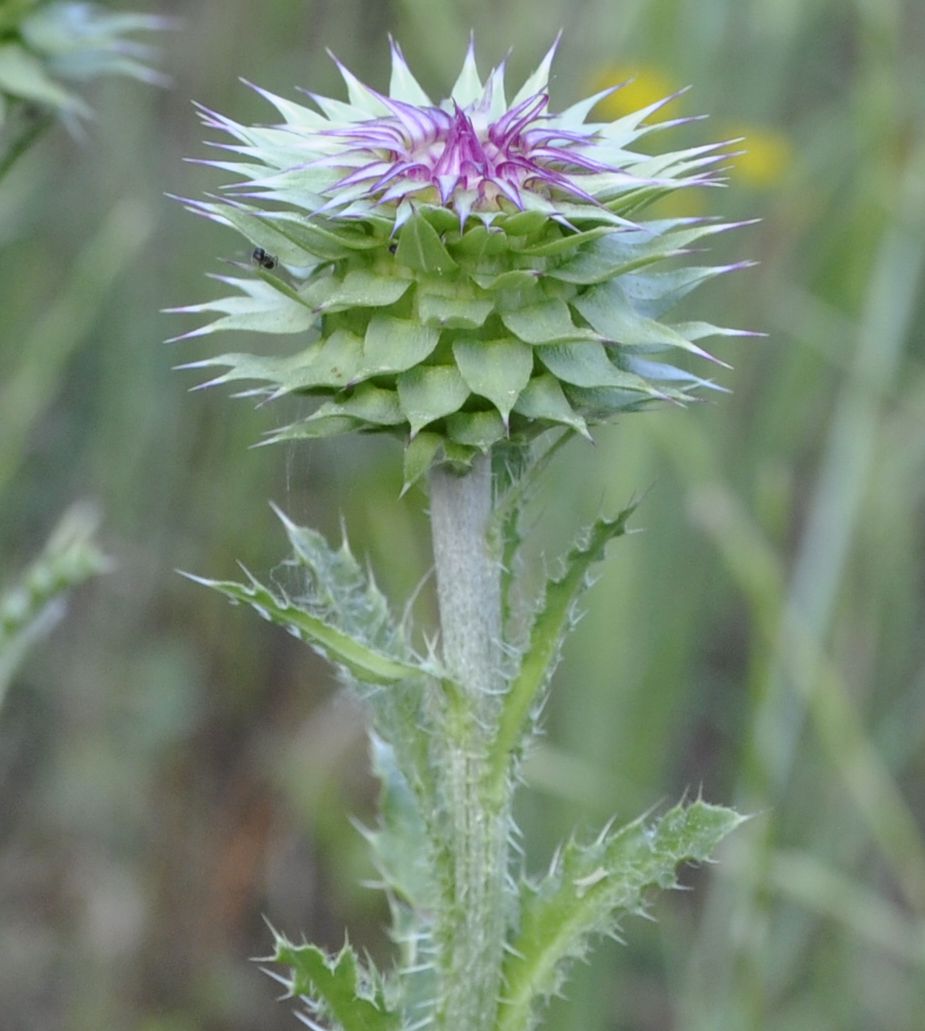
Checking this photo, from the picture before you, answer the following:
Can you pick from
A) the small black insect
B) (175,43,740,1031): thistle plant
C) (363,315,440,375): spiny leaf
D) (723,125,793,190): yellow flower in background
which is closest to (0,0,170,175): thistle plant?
the small black insect

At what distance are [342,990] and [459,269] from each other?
2.98ft

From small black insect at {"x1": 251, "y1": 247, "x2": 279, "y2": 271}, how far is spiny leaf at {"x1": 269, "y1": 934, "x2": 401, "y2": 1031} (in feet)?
2.81

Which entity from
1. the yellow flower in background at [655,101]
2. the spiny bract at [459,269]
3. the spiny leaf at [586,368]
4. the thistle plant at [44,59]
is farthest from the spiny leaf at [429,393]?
the yellow flower in background at [655,101]

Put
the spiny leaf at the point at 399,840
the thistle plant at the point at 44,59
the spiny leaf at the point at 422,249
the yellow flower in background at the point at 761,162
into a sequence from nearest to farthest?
the spiny leaf at the point at 422,249 → the spiny leaf at the point at 399,840 → the thistle plant at the point at 44,59 → the yellow flower in background at the point at 761,162

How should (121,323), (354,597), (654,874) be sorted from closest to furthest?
(654,874), (354,597), (121,323)

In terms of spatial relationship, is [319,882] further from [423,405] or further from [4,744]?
[423,405]

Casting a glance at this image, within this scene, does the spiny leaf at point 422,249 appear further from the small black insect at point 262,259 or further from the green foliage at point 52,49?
the green foliage at point 52,49

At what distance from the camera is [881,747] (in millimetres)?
4352

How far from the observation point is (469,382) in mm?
1593

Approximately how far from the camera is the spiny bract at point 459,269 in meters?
1.59

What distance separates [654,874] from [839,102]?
5.28 meters

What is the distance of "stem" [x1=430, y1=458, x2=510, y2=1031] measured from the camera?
183 centimetres

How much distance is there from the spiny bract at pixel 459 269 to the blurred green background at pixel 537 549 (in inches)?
85.1

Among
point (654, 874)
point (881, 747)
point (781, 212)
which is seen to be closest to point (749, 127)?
point (781, 212)
